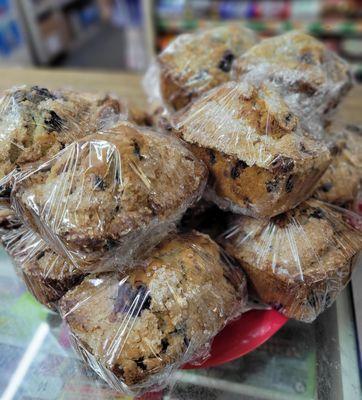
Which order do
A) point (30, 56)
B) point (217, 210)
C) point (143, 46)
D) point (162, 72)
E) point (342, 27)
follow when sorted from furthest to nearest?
point (30, 56), point (143, 46), point (342, 27), point (162, 72), point (217, 210)

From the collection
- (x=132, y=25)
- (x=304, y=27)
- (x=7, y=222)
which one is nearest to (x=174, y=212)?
(x=7, y=222)

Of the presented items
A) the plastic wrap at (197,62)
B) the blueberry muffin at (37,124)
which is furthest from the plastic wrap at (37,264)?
the plastic wrap at (197,62)

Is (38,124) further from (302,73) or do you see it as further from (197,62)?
(302,73)

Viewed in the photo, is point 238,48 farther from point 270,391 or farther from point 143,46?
point 143,46

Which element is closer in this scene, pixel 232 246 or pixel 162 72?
pixel 232 246

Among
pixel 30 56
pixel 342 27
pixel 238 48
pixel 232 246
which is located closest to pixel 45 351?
pixel 232 246

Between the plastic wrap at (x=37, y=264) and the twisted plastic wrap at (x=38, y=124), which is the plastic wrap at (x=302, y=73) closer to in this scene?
the twisted plastic wrap at (x=38, y=124)
